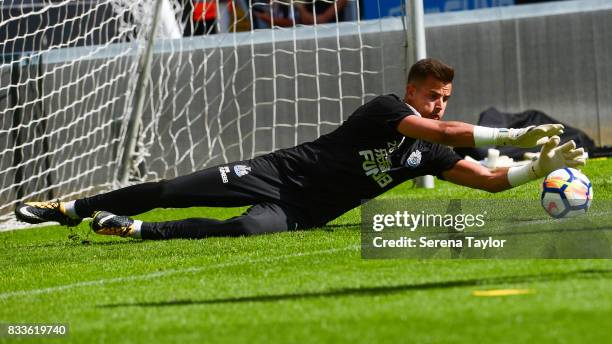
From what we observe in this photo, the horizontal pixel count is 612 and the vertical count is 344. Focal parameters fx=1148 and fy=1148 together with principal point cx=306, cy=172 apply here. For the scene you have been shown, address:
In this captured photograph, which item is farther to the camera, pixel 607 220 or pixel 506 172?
pixel 506 172

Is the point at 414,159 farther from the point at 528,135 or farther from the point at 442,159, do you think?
the point at 528,135

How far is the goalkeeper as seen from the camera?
25.6ft

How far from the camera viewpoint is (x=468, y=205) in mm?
8938

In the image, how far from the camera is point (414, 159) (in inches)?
310

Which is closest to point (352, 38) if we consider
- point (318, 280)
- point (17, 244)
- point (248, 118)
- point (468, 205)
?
point (248, 118)

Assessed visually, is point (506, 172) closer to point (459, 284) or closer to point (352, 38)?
point (459, 284)

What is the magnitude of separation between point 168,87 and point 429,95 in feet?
20.7

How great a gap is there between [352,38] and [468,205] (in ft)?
15.2

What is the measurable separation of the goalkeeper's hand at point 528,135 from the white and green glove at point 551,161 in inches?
7.9

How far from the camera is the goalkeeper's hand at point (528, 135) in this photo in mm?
6691

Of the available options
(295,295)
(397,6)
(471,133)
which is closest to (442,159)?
(471,133)

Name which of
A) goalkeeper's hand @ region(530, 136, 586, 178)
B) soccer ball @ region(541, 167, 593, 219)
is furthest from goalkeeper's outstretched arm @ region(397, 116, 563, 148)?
soccer ball @ region(541, 167, 593, 219)

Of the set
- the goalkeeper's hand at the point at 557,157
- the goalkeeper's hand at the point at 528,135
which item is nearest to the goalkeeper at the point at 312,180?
the goalkeeper's hand at the point at 557,157

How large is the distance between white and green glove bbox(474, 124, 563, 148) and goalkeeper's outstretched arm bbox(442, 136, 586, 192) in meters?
0.21
